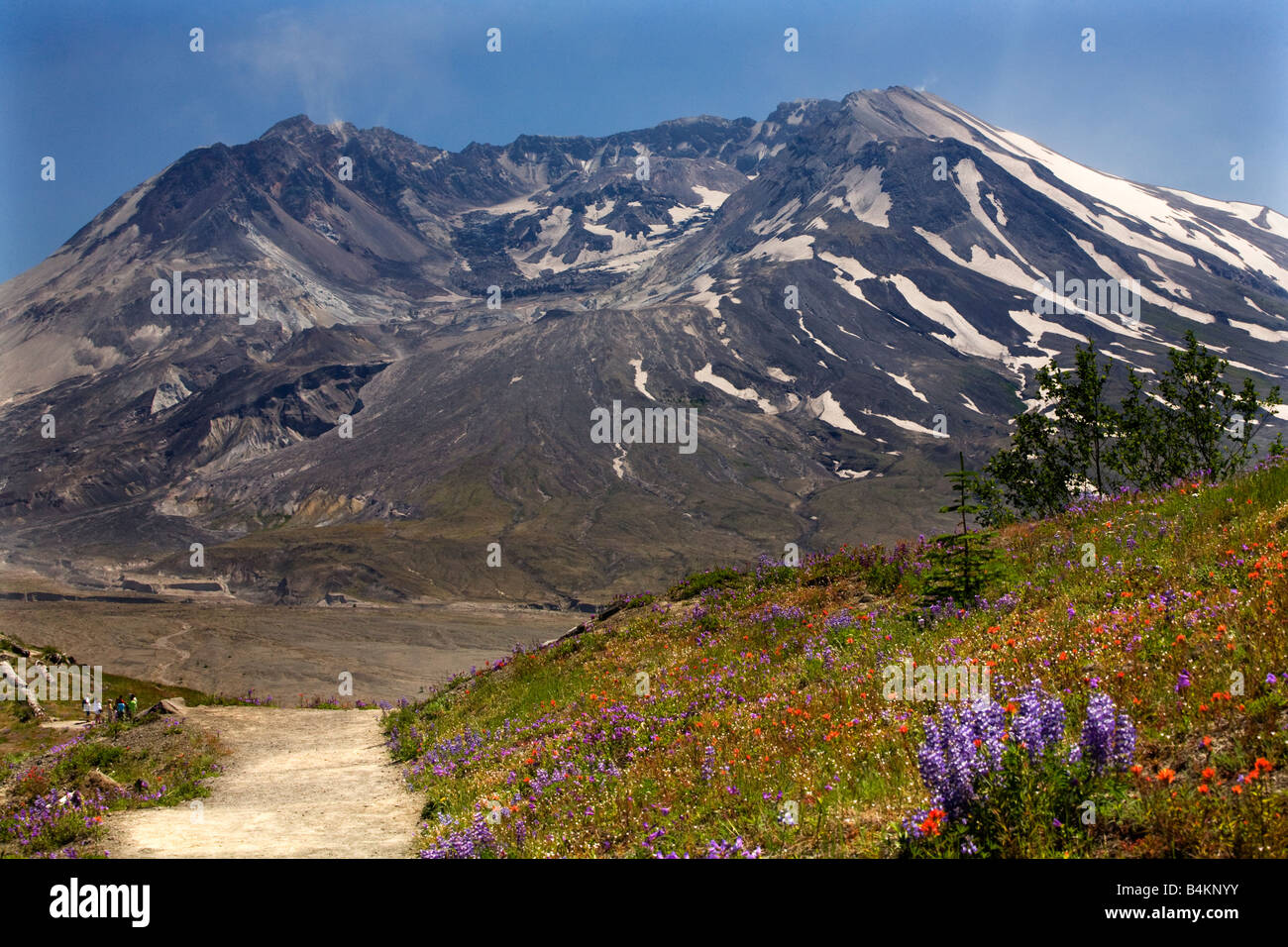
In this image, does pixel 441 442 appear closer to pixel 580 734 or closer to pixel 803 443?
pixel 803 443

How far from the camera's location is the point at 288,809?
11398mm

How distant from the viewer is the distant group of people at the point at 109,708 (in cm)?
2827

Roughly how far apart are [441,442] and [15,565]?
289 feet

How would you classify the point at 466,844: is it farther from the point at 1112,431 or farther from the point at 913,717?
the point at 1112,431

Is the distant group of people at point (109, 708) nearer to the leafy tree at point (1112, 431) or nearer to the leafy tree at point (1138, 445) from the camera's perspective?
the leafy tree at point (1112, 431)

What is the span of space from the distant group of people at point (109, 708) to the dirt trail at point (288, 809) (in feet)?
37.4

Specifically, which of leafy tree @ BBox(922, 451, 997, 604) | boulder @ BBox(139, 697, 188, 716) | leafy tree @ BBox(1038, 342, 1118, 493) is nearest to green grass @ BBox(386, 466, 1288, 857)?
leafy tree @ BBox(922, 451, 997, 604)

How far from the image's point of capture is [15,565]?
155625 mm

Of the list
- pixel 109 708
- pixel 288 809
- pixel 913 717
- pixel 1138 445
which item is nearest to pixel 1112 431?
pixel 1138 445

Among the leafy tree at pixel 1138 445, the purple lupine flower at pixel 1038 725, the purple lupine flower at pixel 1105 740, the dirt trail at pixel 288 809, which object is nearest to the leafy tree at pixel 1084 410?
the leafy tree at pixel 1138 445

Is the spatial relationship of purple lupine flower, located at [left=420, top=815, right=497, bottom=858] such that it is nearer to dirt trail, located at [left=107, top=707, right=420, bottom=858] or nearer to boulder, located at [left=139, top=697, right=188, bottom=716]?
dirt trail, located at [left=107, top=707, right=420, bottom=858]
